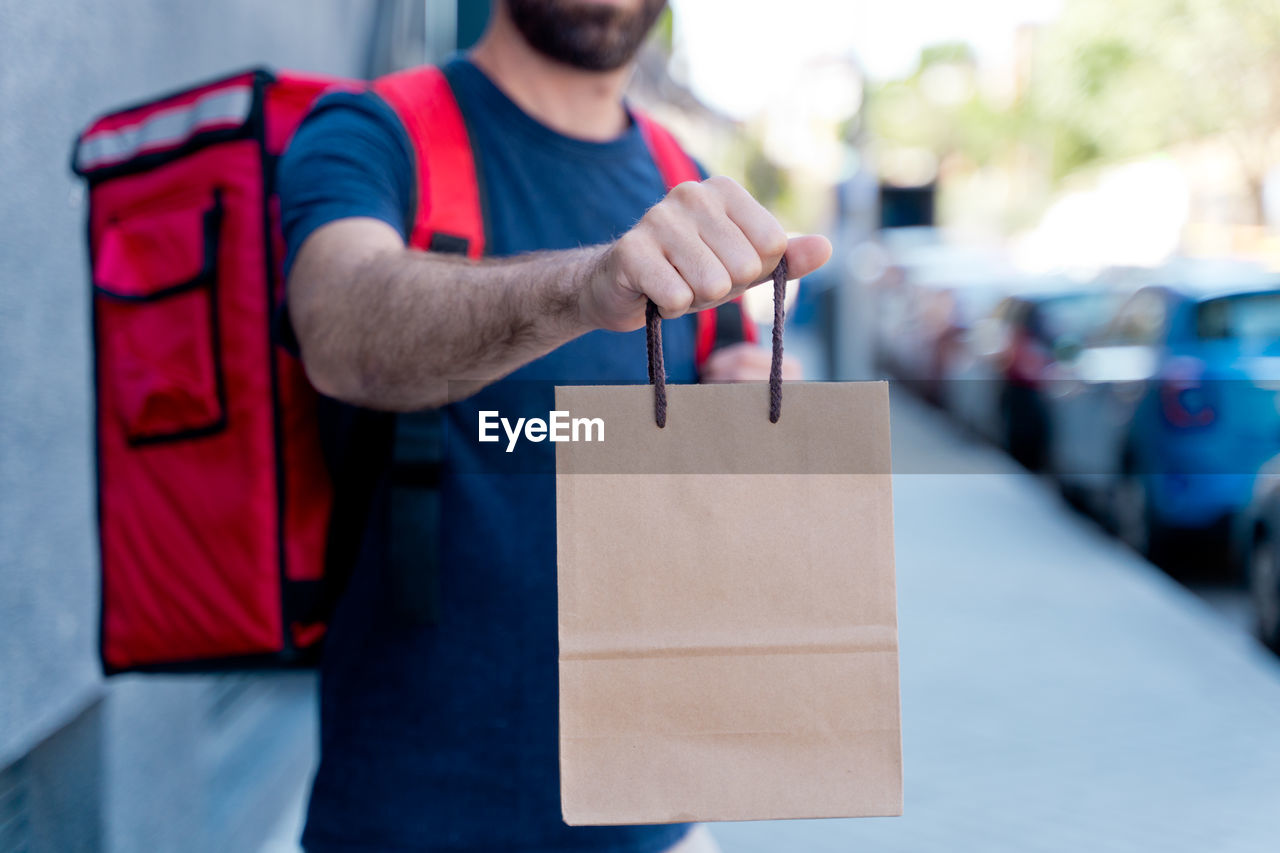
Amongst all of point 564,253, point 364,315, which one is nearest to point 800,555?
point 564,253

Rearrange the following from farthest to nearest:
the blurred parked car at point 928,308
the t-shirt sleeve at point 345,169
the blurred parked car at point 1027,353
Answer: the blurred parked car at point 928,308 → the blurred parked car at point 1027,353 → the t-shirt sleeve at point 345,169

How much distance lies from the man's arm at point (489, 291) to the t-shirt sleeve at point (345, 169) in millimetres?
31

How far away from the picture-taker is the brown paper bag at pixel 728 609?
992 millimetres

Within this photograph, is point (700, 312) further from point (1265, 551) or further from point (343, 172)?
point (1265, 551)

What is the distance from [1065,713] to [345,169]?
4.58 metres

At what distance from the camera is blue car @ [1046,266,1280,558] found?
642cm

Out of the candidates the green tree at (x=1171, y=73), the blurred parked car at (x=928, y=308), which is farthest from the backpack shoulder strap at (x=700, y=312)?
the green tree at (x=1171, y=73)

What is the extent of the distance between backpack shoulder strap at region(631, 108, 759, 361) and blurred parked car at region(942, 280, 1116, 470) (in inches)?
276

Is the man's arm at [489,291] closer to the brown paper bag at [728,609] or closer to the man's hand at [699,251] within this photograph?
the man's hand at [699,251]

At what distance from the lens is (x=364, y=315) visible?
4.26ft

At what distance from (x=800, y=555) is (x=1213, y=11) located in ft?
70.9

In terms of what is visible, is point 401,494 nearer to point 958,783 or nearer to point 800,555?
point 800,555

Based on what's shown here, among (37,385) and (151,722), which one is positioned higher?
(37,385)

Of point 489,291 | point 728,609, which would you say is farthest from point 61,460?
point 728,609
